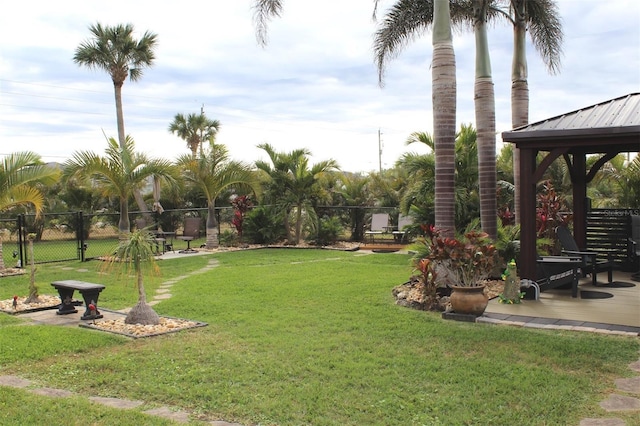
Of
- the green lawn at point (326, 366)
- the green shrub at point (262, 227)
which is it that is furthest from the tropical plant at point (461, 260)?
the green shrub at point (262, 227)

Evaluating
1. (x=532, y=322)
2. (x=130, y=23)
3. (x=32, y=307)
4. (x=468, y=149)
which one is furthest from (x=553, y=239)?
(x=130, y=23)

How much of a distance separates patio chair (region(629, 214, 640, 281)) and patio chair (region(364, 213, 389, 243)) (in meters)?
8.71

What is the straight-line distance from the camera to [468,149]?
13805mm

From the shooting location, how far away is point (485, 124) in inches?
426

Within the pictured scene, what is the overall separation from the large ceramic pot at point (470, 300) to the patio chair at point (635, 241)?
4221mm

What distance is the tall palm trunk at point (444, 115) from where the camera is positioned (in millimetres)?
9219

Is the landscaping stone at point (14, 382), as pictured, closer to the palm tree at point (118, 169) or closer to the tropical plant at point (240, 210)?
the palm tree at point (118, 169)

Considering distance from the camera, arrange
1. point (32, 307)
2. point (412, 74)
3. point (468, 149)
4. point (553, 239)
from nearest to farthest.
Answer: point (32, 307) < point (553, 239) < point (412, 74) < point (468, 149)

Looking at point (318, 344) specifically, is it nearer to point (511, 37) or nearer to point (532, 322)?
point (532, 322)

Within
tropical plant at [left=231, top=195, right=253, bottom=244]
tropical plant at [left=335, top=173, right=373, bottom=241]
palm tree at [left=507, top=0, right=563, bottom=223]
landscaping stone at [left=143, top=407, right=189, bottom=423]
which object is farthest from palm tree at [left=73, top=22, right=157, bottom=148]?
landscaping stone at [left=143, top=407, right=189, bottom=423]

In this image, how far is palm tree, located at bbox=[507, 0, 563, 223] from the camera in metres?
11.8

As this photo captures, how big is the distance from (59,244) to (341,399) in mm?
19244

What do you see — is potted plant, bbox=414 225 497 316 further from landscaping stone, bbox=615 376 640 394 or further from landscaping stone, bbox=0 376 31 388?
landscaping stone, bbox=0 376 31 388

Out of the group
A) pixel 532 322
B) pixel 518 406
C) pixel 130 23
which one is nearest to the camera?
pixel 518 406
